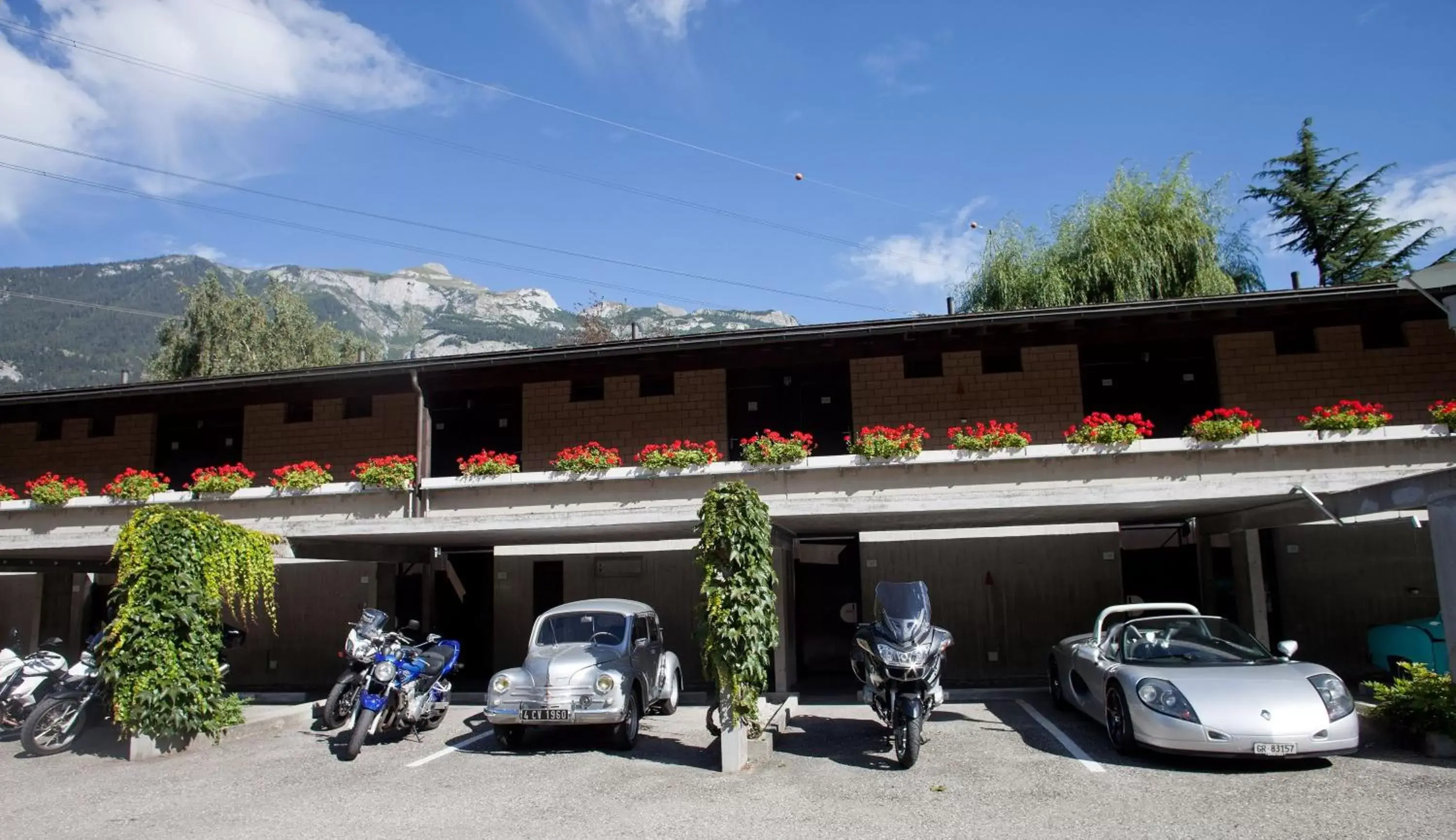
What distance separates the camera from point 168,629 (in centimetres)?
1055

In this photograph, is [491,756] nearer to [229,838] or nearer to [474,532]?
[229,838]

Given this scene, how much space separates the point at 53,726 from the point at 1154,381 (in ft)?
52.1

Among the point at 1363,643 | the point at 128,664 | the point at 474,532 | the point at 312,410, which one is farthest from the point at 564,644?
the point at 1363,643

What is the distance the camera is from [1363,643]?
16.1 meters

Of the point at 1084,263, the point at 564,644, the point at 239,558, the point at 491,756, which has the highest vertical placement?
the point at 1084,263

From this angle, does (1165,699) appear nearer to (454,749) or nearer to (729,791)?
(729,791)

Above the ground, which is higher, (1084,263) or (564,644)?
(1084,263)

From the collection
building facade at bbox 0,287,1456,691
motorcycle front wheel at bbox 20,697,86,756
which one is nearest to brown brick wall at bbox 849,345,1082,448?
building facade at bbox 0,287,1456,691

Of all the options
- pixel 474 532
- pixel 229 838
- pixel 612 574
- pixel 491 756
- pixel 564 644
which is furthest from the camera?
pixel 612 574

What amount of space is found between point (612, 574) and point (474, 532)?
4322 millimetres

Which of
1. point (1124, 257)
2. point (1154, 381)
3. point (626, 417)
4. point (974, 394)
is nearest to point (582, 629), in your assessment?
point (626, 417)

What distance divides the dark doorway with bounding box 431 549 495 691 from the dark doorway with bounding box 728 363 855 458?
5845mm

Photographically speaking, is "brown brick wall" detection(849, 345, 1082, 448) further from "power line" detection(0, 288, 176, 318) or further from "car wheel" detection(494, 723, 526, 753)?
"power line" detection(0, 288, 176, 318)

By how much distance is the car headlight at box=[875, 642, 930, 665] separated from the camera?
360 inches
